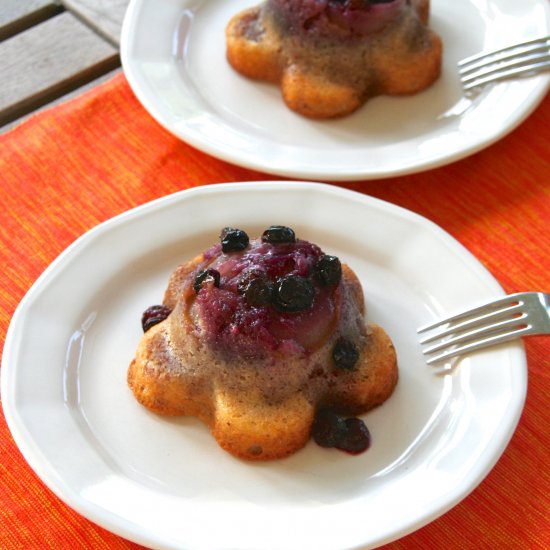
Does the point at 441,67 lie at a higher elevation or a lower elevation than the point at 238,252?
lower

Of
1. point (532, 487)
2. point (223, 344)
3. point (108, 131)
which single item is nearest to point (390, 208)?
point (223, 344)

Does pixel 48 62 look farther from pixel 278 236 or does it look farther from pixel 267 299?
pixel 267 299

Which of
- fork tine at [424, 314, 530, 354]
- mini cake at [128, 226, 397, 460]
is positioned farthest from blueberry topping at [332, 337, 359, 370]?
fork tine at [424, 314, 530, 354]

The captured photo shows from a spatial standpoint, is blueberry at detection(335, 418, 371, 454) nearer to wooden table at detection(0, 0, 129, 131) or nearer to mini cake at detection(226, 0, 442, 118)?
mini cake at detection(226, 0, 442, 118)

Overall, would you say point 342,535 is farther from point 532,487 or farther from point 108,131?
point 108,131

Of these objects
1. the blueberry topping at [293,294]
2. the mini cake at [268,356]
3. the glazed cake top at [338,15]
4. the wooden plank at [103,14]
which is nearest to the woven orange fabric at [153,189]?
the wooden plank at [103,14]

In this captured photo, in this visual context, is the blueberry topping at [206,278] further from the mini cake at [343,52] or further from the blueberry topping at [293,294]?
the mini cake at [343,52]

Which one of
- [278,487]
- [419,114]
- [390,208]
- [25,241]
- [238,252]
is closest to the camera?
[278,487]
